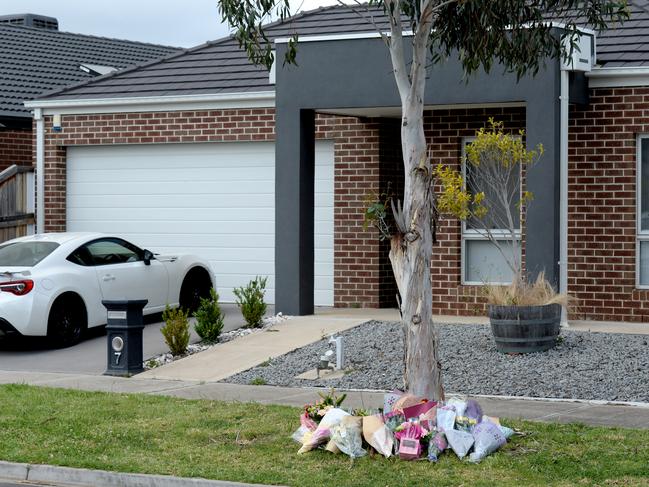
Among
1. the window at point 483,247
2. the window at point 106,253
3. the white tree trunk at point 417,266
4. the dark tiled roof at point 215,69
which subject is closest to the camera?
the white tree trunk at point 417,266

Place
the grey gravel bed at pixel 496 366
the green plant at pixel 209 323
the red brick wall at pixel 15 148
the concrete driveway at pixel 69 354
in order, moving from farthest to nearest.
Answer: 1. the red brick wall at pixel 15 148
2. the green plant at pixel 209 323
3. the concrete driveway at pixel 69 354
4. the grey gravel bed at pixel 496 366

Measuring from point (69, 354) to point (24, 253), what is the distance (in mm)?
1552

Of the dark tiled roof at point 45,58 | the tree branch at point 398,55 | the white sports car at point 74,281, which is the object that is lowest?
the white sports car at point 74,281

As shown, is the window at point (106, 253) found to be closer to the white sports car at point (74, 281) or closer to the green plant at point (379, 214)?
the white sports car at point (74, 281)

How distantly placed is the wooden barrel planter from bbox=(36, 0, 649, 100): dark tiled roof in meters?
6.31

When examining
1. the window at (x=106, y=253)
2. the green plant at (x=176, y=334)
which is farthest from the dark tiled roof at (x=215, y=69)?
the green plant at (x=176, y=334)

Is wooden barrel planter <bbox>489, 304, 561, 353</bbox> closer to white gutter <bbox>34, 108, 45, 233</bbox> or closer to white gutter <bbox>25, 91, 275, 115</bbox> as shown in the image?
white gutter <bbox>25, 91, 275, 115</bbox>

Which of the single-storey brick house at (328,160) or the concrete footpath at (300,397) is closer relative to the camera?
the concrete footpath at (300,397)

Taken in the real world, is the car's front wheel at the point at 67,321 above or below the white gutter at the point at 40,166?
Result: below

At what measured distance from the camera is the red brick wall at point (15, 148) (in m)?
24.2

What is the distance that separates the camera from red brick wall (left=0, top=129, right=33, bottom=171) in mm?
24250

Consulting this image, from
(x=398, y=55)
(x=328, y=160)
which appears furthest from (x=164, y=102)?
(x=398, y=55)

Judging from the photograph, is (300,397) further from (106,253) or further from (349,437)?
(106,253)

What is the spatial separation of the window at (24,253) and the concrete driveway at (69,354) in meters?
1.08
